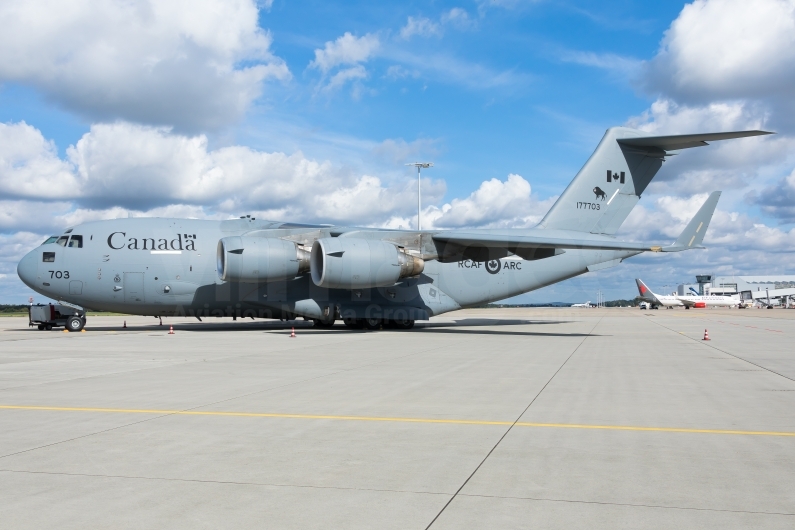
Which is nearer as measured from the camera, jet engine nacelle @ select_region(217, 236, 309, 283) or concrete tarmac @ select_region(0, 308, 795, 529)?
concrete tarmac @ select_region(0, 308, 795, 529)

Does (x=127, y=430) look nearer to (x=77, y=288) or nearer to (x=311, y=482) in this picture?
(x=311, y=482)

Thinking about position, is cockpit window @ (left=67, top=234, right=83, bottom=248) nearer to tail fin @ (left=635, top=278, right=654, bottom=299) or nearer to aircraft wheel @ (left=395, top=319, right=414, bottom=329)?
aircraft wheel @ (left=395, top=319, right=414, bottom=329)

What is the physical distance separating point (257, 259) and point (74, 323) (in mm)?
7062

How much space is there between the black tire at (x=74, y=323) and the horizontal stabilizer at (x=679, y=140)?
1996 centimetres

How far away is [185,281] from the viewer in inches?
845

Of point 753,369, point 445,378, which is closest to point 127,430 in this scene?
point 445,378

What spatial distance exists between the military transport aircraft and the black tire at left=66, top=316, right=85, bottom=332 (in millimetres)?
44

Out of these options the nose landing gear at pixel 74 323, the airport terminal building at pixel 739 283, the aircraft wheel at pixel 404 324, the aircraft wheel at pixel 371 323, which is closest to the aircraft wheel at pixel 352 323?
the aircraft wheel at pixel 371 323

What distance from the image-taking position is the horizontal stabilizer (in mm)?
19948

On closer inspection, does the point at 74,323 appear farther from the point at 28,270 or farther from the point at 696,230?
the point at 696,230

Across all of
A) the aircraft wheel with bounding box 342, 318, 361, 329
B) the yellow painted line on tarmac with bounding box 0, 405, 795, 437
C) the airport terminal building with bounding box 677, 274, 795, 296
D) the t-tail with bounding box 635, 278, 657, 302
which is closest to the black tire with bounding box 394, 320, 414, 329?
the aircraft wheel with bounding box 342, 318, 361, 329

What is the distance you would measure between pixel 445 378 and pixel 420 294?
522 inches

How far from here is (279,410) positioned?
761 cm

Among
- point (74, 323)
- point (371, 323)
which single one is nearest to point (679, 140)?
point (371, 323)
